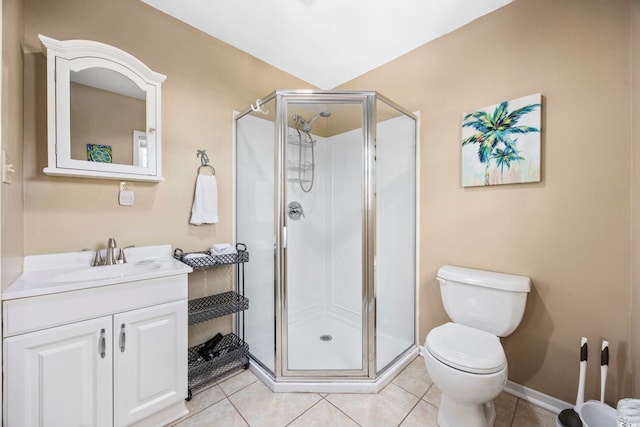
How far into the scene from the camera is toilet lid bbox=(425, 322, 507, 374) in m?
1.26

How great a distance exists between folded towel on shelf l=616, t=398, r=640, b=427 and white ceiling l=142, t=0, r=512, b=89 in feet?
7.25

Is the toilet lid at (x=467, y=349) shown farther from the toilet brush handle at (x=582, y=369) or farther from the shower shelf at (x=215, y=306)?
the shower shelf at (x=215, y=306)

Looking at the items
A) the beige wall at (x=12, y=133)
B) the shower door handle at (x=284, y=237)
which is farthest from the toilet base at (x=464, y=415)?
the beige wall at (x=12, y=133)

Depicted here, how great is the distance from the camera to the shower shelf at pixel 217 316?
5.65 ft

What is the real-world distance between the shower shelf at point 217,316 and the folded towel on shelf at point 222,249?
1.7 inches

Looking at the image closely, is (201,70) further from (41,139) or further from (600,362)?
(600,362)

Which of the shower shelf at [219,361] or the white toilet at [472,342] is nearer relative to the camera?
the white toilet at [472,342]

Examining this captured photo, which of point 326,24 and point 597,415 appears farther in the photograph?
point 326,24

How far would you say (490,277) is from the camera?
1.65 metres

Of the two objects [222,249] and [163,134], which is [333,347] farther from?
[163,134]

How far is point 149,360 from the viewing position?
136 centimetres

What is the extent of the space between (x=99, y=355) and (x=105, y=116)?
52.5 inches

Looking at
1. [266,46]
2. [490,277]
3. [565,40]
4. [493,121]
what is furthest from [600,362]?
[266,46]

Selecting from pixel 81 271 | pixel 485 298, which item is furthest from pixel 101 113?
pixel 485 298
